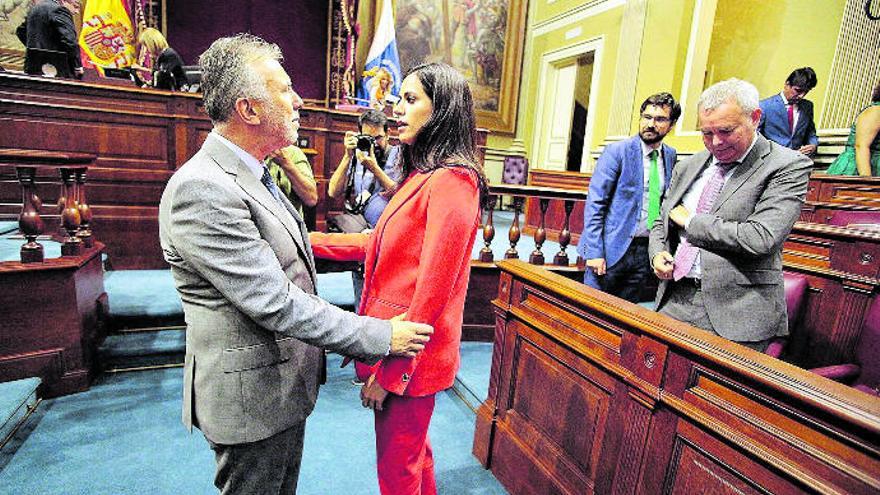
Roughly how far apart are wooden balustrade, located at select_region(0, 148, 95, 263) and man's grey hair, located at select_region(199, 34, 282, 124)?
199cm

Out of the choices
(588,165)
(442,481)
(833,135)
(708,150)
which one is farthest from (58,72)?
(833,135)

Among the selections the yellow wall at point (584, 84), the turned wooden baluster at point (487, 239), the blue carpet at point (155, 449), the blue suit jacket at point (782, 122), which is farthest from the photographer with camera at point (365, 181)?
the yellow wall at point (584, 84)

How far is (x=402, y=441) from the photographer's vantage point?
4.12 feet

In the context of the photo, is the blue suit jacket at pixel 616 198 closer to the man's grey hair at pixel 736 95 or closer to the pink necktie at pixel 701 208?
the pink necktie at pixel 701 208

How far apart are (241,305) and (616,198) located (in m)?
2.19

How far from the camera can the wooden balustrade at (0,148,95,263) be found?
2.30 meters

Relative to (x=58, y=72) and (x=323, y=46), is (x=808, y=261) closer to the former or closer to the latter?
(x=58, y=72)

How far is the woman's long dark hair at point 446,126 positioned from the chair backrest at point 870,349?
1.89m

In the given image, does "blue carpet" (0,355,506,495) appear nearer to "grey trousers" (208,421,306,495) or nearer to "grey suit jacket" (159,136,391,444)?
"grey trousers" (208,421,306,495)

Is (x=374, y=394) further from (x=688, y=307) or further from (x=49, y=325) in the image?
(x=49, y=325)

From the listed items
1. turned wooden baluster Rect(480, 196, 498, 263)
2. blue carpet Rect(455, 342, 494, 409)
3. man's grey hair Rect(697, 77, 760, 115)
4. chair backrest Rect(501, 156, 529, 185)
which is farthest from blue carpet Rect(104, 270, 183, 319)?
chair backrest Rect(501, 156, 529, 185)

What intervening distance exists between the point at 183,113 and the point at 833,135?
267 inches

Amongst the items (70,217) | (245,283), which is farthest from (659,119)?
(70,217)

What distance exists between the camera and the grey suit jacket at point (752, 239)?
1.50 m
